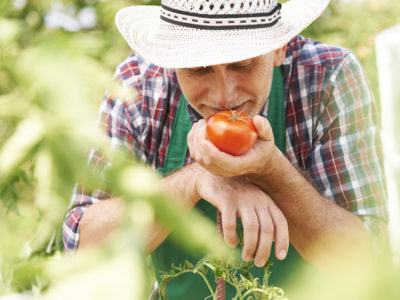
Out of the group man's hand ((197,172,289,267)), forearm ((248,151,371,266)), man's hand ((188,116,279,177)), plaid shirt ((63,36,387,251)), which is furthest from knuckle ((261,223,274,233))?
plaid shirt ((63,36,387,251))

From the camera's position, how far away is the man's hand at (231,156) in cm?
93

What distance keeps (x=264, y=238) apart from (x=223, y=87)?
40 cm

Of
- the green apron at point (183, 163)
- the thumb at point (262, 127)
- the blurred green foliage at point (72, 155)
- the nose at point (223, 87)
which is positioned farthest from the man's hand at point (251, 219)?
the blurred green foliage at point (72, 155)

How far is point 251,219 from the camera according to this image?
889 millimetres

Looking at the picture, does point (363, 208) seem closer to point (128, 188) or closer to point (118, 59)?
point (118, 59)

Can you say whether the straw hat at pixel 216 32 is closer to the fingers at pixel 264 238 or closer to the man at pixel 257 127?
the man at pixel 257 127

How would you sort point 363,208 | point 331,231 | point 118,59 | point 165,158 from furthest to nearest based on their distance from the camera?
1. point 118,59
2. point 165,158
3. point 363,208
4. point 331,231

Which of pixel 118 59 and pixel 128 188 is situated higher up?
pixel 128 188

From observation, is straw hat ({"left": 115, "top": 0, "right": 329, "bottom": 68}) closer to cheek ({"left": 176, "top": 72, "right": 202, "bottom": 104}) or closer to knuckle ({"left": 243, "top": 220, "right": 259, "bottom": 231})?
cheek ({"left": 176, "top": 72, "right": 202, "bottom": 104})

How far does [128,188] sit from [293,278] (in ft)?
0.47

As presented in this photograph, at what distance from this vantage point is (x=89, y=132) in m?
0.25

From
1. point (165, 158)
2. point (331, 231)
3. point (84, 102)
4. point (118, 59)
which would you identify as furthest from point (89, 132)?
point (118, 59)

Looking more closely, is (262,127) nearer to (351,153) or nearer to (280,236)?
(280,236)

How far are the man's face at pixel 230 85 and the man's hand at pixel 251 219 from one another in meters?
0.24
